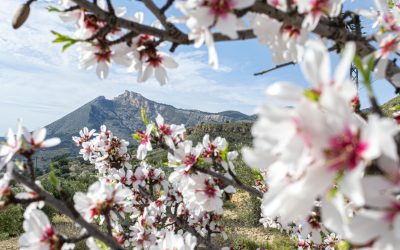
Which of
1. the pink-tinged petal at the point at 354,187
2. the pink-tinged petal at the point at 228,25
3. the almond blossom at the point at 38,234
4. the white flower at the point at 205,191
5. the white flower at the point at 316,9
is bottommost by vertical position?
the white flower at the point at 205,191

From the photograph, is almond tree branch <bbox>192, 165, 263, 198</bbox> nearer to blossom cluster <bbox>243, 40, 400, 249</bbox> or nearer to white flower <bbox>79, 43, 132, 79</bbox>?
white flower <bbox>79, 43, 132, 79</bbox>

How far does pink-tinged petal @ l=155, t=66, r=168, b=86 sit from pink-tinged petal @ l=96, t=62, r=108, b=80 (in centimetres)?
28

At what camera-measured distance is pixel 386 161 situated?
908mm

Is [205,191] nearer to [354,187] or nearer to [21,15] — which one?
→ [21,15]

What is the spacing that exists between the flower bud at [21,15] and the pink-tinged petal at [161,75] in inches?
28.9

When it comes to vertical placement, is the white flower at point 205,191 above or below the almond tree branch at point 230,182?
below

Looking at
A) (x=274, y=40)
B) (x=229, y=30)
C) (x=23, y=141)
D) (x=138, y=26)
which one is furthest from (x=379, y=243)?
(x=23, y=141)

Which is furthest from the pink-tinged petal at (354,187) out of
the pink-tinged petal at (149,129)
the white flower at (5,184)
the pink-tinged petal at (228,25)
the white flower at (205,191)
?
the pink-tinged petal at (149,129)

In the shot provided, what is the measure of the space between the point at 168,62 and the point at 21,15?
800 millimetres

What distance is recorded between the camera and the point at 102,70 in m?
2.00

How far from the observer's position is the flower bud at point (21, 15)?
1.87 meters

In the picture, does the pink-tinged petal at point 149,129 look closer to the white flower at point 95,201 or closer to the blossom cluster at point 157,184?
the blossom cluster at point 157,184

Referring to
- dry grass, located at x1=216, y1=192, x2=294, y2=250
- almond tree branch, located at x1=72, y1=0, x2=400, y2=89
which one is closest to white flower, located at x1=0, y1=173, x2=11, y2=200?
almond tree branch, located at x1=72, y1=0, x2=400, y2=89

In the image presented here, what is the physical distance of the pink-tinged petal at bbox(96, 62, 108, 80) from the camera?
6.46 ft
